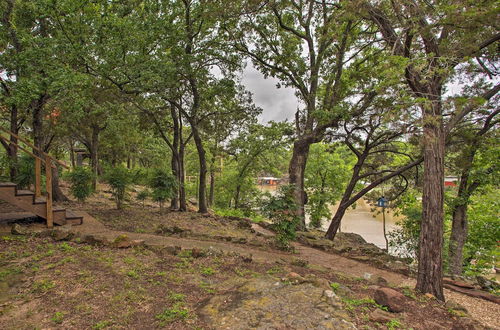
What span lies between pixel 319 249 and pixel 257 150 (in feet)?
26.5

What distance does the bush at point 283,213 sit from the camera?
21.3 feet

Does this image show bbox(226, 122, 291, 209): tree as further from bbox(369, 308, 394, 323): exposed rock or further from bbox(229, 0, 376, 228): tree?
bbox(369, 308, 394, 323): exposed rock

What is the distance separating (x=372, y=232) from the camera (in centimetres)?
2309

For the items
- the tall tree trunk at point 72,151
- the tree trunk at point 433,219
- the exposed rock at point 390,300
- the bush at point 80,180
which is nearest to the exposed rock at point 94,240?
the bush at point 80,180

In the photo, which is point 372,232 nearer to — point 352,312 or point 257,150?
point 257,150

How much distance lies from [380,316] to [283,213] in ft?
11.1

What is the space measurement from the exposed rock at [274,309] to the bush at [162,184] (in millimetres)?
6125

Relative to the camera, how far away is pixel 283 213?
642cm

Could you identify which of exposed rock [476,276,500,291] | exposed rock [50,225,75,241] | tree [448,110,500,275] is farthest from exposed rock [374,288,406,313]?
tree [448,110,500,275]

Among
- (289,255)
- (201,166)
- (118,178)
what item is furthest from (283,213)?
(118,178)

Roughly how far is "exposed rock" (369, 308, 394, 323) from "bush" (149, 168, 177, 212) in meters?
7.58

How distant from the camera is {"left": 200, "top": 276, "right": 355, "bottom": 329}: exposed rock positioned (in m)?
2.92

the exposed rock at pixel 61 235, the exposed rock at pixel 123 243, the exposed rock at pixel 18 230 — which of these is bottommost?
the exposed rock at pixel 123 243

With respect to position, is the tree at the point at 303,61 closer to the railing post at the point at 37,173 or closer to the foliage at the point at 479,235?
the foliage at the point at 479,235
